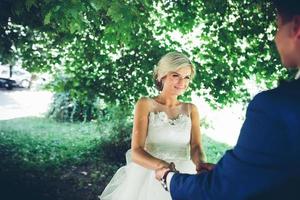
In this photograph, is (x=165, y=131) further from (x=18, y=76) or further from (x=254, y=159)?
(x=18, y=76)

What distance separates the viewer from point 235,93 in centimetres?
608

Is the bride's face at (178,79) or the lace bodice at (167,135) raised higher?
Result: the bride's face at (178,79)

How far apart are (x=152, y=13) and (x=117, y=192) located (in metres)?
3.29

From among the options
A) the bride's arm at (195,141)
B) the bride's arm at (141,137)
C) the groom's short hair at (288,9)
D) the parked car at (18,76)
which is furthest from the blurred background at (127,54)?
the parked car at (18,76)

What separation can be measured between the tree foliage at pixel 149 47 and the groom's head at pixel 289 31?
135 inches

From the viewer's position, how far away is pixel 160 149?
3805 mm

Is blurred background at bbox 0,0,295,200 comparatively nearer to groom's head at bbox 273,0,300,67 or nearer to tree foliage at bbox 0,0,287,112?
tree foliage at bbox 0,0,287,112

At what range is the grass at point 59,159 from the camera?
7207 mm

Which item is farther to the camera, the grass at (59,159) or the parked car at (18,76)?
the parked car at (18,76)

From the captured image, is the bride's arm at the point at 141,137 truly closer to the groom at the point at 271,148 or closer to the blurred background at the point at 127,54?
the blurred background at the point at 127,54

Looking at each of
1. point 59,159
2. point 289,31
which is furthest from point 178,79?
point 59,159

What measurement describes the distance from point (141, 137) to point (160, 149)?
37 centimetres

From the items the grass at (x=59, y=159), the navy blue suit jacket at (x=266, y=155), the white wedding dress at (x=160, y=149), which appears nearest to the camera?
the navy blue suit jacket at (x=266, y=155)

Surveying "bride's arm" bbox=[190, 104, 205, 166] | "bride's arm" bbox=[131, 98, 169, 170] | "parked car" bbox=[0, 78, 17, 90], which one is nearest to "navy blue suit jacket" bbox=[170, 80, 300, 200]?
"bride's arm" bbox=[131, 98, 169, 170]
